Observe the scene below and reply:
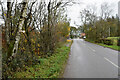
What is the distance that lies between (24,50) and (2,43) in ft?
4.05

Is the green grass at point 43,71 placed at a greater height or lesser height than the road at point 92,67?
greater

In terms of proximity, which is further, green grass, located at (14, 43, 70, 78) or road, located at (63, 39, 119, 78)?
road, located at (63, 39, 119, 78)

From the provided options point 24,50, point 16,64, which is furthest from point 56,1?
point 16,64

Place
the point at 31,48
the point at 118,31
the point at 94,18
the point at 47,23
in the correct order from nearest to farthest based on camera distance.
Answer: the point at 31,48 → the point at 47,23 → the point at 94,18 → the point at 118,31

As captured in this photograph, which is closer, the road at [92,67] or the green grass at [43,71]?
the green grass at [43,71]

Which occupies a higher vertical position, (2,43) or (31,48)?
(2,43)

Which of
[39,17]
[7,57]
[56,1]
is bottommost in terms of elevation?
[7,57]

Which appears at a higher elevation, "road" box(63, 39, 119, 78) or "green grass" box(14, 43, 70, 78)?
"green grass" box(14, 43, 70, 78)

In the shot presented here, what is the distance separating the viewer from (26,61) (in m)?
6.50

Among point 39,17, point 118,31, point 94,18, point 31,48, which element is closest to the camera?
point 31,48

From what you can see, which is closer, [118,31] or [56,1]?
[56,1]

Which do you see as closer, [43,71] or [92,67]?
[43,71]

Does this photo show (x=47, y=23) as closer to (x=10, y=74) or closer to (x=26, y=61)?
(x=26, y=61)

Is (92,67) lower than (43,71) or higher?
lower
